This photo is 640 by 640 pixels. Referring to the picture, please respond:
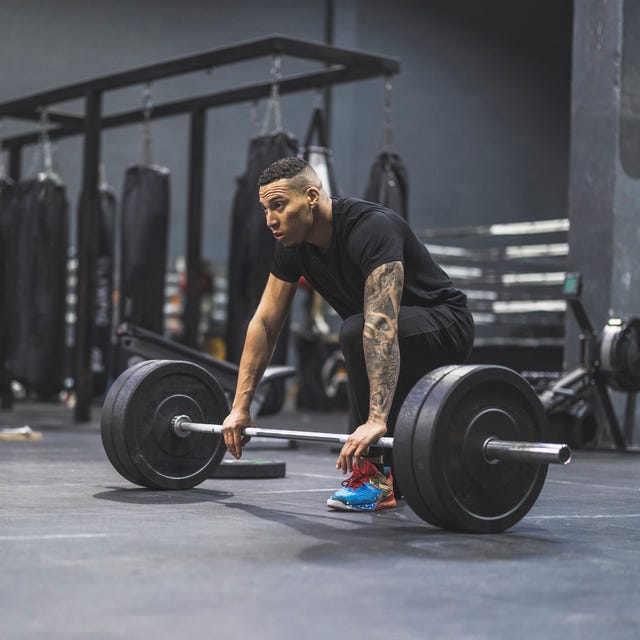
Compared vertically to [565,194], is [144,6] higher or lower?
higher

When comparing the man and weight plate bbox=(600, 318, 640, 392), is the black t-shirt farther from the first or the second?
weight plate bbox=(600, 318, 640, 392)

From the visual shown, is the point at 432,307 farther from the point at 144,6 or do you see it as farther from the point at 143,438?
the point at 144,6

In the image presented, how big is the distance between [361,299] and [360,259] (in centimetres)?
21

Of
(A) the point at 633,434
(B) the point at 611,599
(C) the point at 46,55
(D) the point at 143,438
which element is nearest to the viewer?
(B) the point at 611,599

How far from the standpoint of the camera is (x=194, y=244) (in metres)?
6.54

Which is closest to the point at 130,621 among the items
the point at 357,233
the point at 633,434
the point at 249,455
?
the point at 357,233

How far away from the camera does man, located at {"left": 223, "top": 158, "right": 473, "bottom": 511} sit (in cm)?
255

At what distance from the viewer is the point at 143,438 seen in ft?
9.84

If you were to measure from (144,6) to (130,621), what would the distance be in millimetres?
9794

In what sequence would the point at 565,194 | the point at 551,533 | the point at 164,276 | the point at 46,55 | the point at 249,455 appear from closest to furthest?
the point at 551,533 < the point at 249,455 < the point at 164,276 < the point at 46,55 < the point at 565,194

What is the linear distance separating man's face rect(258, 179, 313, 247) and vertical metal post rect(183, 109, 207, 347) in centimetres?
382

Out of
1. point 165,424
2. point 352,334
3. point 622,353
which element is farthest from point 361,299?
point 622,353

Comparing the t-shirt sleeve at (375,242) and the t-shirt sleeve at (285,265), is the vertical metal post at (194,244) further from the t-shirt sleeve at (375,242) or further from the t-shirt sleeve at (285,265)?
the t-shirt sleeve at (375,242)

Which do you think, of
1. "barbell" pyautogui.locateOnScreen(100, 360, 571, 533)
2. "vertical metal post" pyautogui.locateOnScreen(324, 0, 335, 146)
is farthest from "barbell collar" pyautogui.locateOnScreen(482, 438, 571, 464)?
"vertical metal post" pyautogui.locateOnScreen(324, 0, 335, 146)
